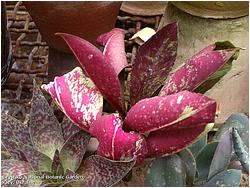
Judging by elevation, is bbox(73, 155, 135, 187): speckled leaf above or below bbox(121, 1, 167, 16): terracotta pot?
above

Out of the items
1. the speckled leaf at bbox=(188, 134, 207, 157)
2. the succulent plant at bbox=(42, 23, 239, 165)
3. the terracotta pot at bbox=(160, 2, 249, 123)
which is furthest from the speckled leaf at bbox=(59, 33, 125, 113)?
the terracotta pot at bbox=(160, 2, 249, 123)

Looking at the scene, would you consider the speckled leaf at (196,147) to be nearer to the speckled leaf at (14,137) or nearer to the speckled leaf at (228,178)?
the speckled leaf at (228,178)

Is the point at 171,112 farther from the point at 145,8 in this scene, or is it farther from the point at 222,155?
the point at 145,8

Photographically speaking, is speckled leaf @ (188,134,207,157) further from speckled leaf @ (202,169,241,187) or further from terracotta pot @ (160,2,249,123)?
terracotta pot @ (160,2,249,123)

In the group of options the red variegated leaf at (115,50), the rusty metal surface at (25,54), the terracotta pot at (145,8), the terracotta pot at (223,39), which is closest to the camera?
the red variegated leaf at (115,50)

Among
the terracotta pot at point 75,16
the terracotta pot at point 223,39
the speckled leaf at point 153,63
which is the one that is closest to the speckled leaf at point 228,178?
the speckled leaf at point 153,63

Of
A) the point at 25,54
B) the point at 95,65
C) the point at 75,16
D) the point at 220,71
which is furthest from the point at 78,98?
the point at 25,54

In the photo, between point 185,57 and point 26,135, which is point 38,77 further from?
point 26,135
